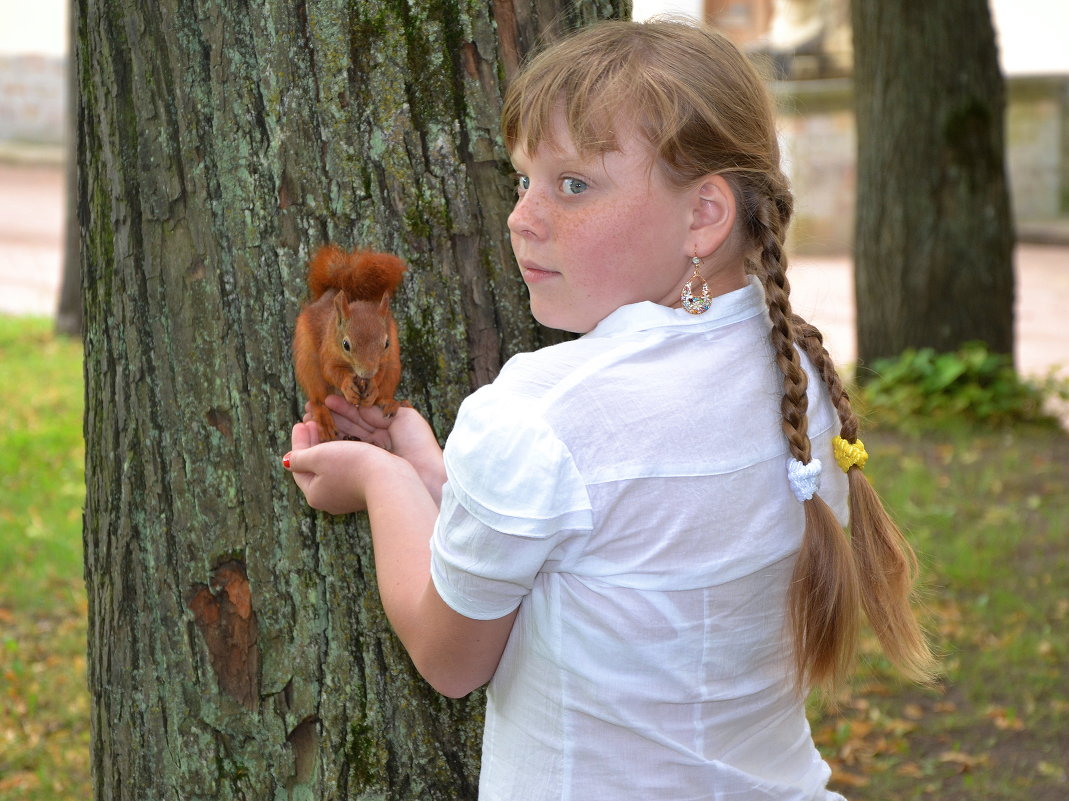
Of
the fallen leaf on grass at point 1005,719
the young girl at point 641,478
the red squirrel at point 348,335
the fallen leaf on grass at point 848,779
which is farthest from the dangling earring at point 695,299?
the fallen leaf on grass at point 1005,719

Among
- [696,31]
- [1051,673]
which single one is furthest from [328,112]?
[1051,673]

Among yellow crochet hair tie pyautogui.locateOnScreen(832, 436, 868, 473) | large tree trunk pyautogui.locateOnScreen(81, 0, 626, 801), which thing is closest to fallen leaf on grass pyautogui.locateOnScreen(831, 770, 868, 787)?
large tree trunk pyautogui.locateOnScreen(81, 0, 626, 801)

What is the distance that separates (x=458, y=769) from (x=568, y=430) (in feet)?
2.64

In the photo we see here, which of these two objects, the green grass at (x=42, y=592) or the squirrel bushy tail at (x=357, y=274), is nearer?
the squirrel bushy tail at (x=357, y=274)

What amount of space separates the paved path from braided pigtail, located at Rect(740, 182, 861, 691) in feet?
21.1

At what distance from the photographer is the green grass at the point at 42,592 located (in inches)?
144

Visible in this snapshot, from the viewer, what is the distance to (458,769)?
186 centimetres

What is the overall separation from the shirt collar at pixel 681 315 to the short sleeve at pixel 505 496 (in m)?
0.18

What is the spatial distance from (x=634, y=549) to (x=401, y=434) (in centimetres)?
48

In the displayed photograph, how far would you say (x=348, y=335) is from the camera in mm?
1546

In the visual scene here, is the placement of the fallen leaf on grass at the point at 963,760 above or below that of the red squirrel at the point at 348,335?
below

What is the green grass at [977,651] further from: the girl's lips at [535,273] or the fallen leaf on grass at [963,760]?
the girl's lips at [535,273]

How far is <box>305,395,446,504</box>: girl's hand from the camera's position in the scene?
5.40 feet

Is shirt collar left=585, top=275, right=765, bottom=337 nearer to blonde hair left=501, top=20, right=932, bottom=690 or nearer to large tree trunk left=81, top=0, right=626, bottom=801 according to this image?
blonde hair left=501, top=20, right=932, bottom=690
